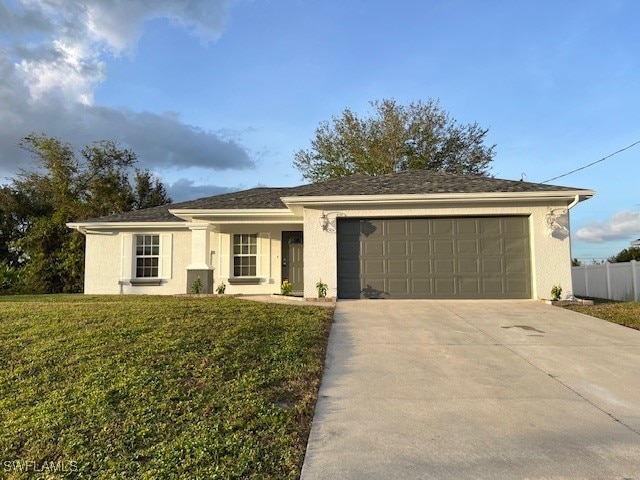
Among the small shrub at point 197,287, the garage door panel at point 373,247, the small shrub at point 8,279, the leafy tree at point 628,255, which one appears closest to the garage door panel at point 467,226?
the garage door panel at point 373,247

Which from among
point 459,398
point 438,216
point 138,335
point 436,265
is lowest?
point 459,398

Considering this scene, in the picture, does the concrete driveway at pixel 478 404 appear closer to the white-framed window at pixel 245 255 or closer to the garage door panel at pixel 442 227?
the garage door panel at pixel 442 227

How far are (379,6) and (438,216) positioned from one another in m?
5.57

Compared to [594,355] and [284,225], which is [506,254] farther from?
[284,225]

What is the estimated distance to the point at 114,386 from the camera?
4062mm

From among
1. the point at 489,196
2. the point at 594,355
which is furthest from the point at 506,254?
the point at 594,355

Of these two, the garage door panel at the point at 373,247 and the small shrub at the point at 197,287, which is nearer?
the garage door panel at the point at 373,247

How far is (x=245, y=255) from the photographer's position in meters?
14.4

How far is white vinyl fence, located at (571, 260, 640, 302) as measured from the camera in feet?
44.2

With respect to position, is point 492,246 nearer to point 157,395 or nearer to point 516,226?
point 516,226

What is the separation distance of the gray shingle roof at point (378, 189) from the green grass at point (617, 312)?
291cm

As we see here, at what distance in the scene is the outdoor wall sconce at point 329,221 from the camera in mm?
11141

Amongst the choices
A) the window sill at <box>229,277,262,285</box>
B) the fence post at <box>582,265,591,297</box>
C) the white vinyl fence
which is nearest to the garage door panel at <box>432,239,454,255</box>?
the window sill at <box>229,277,262,285</box>

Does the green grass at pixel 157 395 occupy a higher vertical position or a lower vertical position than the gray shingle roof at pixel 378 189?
lower
